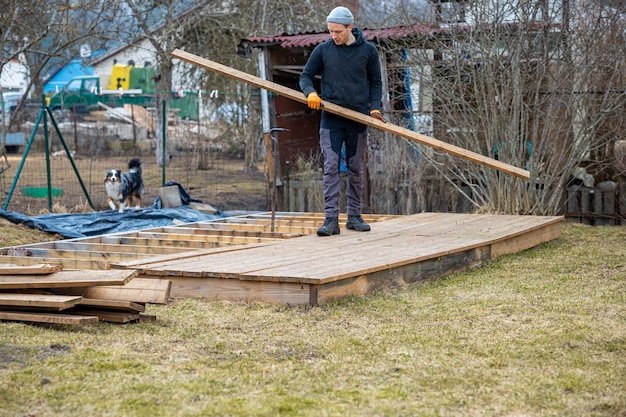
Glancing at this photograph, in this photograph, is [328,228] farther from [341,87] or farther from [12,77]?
[12,77]

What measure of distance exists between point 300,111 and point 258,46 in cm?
171

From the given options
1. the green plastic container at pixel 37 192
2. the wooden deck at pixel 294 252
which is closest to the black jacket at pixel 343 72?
the wooden deck at pixel 294 252

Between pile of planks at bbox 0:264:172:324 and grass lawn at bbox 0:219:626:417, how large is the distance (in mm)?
83

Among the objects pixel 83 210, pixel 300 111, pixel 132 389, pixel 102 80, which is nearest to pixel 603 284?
pixel 132 389

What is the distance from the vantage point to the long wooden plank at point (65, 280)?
194 inches


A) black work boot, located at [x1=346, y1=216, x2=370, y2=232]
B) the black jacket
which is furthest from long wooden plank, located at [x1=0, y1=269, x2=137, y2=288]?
black work boot, located at [x1=346, y1=216, x2=370, y2=232]

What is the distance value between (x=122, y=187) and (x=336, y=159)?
19.5 ft

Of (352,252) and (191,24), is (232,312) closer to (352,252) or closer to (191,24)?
(352,252)

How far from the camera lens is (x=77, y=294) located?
5086 millimetres

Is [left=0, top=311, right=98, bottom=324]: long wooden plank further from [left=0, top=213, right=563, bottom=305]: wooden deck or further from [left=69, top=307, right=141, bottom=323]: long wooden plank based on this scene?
[left=0, top=213, right=563, bottom=305]: wooden deck

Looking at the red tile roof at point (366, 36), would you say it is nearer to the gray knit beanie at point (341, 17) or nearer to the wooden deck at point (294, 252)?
the wooden deck at point (294, 252)

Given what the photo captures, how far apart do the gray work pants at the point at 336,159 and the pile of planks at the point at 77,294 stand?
2850mm

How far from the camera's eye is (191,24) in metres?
21.7

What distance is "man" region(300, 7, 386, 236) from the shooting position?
7.62m
